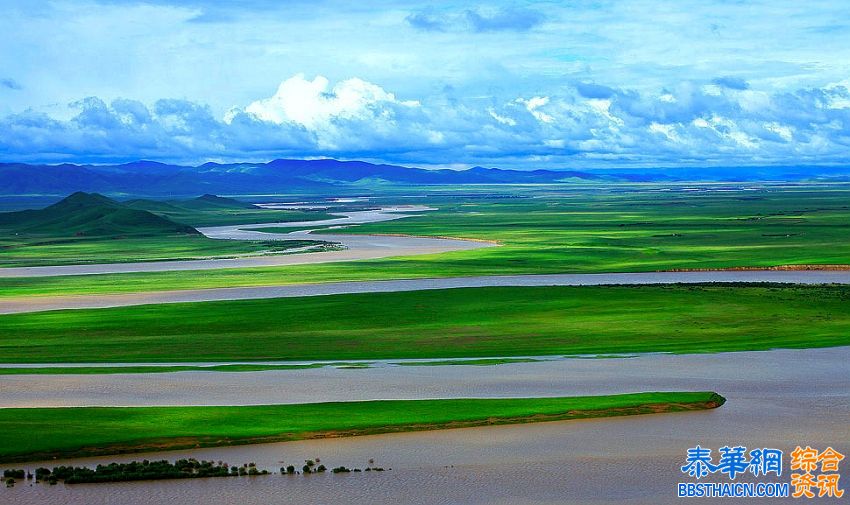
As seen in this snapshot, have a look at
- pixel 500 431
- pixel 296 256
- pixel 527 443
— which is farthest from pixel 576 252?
pixel 527 443

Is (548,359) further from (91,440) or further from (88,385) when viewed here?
(91,440)

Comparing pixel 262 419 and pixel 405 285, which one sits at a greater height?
pixel 405 285

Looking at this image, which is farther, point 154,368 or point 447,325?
point 447,325

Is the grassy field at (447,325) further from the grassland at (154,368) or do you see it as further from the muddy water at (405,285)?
the muddy water at (405,285)

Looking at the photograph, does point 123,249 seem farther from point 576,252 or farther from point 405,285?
point 405,285

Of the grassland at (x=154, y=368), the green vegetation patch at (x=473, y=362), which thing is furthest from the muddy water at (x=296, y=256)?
the green vegetation patch at (x=473, y=362)

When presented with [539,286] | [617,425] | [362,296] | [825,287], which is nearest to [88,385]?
[617,425]

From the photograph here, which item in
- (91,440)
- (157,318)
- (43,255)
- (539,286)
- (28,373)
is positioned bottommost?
(91,440)
